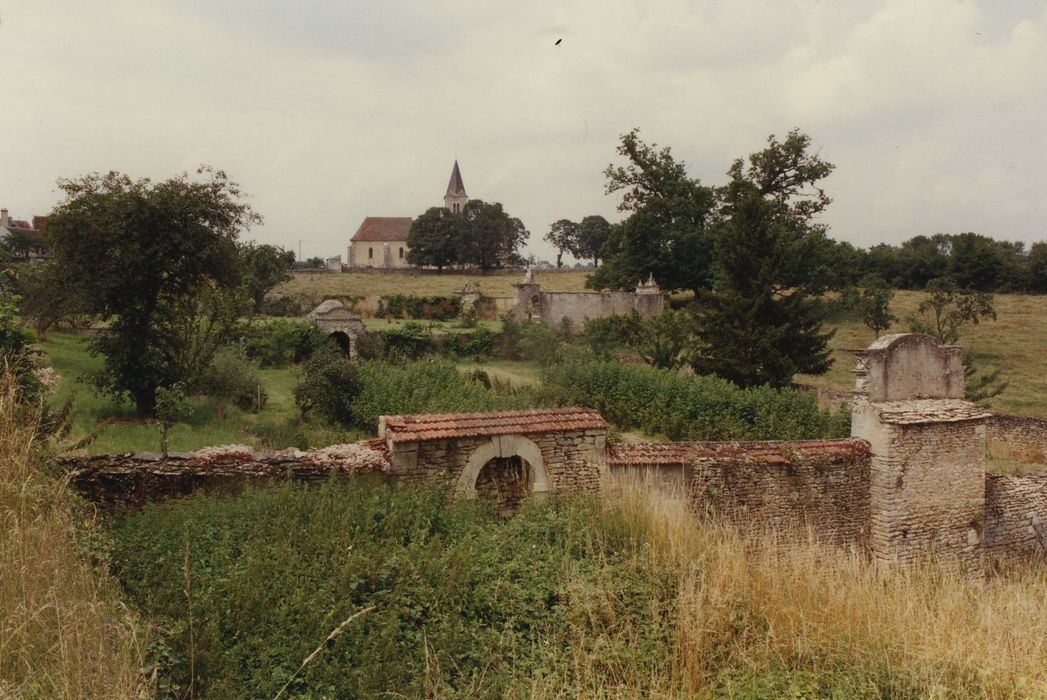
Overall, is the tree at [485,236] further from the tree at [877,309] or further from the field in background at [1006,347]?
the tree at [877,309]

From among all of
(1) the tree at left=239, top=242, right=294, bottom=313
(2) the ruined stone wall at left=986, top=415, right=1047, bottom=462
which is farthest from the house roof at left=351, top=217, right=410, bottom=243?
(2) the ruined stone wall at left=986, top=415, right=1047, bottom=462

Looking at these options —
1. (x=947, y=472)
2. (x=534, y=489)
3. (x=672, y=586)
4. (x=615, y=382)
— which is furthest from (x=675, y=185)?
(x=672, y=586)

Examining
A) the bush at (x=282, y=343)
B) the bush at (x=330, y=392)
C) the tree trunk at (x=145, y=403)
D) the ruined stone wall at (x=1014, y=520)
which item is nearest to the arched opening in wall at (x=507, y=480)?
the ruined stone wall at (x=1014, y=520)

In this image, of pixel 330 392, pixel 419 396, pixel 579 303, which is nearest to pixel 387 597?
pixel 419 396

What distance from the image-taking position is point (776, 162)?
4081cm

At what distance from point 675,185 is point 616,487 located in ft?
123

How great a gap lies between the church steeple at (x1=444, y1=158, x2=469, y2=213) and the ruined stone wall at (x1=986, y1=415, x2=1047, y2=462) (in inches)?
3212

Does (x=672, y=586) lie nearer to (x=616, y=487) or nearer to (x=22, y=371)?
(x=616, y=487)

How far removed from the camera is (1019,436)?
20.2 meters

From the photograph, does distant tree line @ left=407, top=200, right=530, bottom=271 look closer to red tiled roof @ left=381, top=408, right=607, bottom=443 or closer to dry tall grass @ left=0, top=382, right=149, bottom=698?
red tiled roof @ left=381, top=408, right=607, bottom=443

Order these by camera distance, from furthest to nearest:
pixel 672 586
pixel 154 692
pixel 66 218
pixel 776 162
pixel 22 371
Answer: pixel 776 162 < pixel 66 218 < pixel 22 371 < pixel 672 586 < pixel 154 692

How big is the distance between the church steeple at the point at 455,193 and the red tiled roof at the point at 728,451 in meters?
87.8

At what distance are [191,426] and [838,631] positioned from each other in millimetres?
15476

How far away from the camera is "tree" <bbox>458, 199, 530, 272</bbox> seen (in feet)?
217
